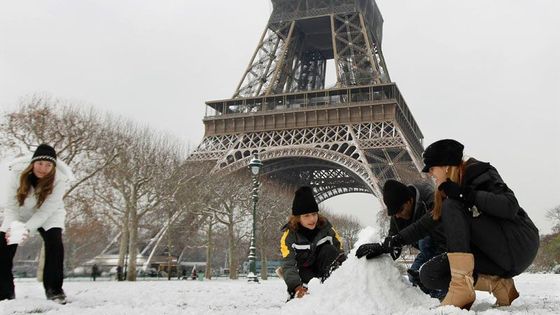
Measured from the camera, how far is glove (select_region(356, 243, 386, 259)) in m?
3.77

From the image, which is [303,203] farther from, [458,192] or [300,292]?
[458,192]

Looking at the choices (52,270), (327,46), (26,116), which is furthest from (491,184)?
(327,46)

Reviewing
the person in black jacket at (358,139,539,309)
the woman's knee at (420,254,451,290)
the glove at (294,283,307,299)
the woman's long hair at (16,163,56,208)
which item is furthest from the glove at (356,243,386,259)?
the woman's long hair at (16,163,56,208)

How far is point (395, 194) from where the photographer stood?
4.32 m

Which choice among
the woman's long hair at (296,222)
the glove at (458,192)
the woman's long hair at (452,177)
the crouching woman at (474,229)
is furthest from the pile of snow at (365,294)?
the woman's long hair at (296,222)

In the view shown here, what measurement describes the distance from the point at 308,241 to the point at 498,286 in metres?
1.73

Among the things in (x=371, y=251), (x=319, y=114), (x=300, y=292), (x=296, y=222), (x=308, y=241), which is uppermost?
(x=319, y=114)

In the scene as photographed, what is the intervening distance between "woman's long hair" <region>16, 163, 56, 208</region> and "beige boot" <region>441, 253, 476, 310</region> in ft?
12.5

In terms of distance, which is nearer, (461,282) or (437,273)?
(461,282)

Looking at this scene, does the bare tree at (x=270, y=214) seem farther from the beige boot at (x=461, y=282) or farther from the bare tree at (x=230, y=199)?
the beige boot at (x=461, y=282)

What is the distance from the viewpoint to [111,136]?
69.6 ft

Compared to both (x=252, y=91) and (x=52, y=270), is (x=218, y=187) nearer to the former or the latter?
(x=252, y=91)

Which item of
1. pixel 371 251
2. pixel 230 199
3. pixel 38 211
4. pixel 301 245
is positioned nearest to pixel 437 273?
pixel 371 251

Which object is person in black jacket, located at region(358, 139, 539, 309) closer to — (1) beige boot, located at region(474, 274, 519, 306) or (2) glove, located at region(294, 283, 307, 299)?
(1) beige boot, located at region(474, 274, 519, 306)
